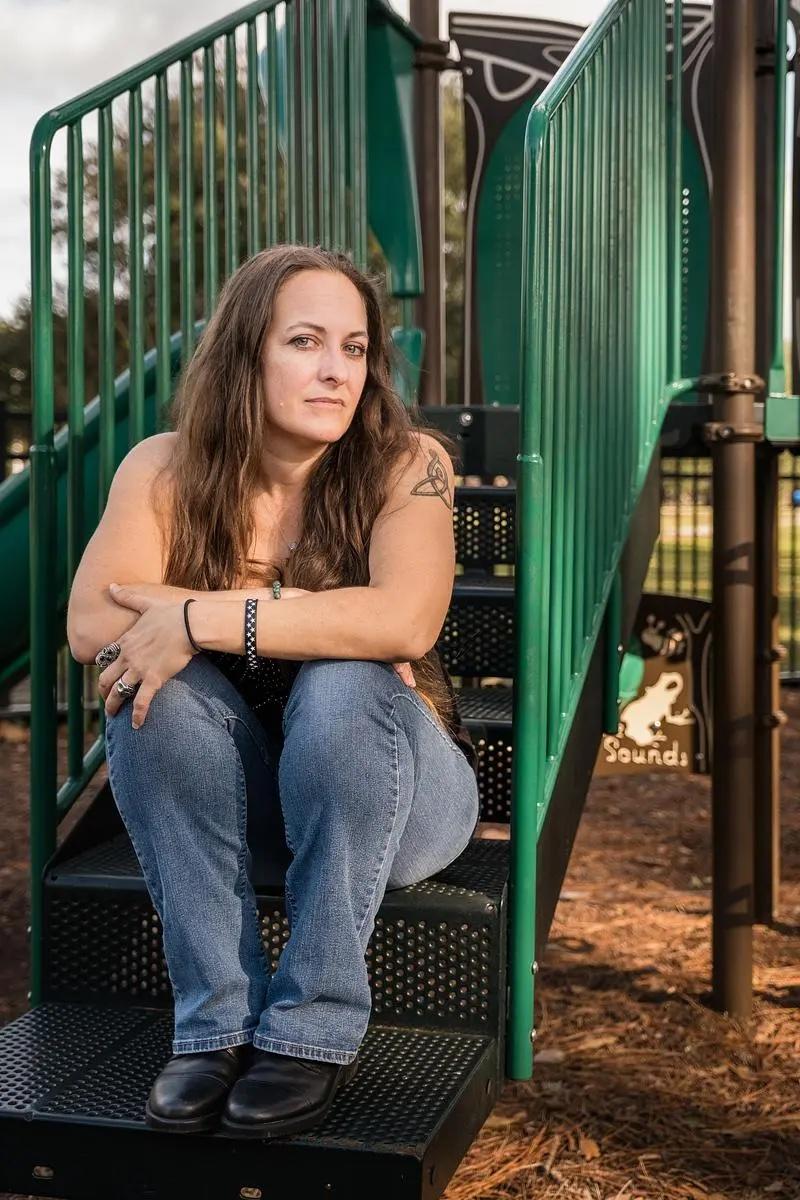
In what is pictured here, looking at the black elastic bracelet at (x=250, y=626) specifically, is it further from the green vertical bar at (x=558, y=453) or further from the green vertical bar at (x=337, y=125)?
the green vertical bar at (x=337, y=125)

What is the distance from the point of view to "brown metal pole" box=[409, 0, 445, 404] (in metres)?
4.85

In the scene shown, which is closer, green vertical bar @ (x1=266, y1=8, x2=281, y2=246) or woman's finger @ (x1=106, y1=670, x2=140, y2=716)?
woman's finger @ (x1=106, y1=670, x2=140, y2=716)

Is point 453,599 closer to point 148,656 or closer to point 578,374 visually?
point 578,374

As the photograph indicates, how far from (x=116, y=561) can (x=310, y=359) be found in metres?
0.47

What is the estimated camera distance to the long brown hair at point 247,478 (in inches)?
94.3

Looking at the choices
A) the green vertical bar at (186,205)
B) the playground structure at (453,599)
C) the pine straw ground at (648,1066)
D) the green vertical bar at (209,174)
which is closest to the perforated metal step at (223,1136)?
the playground structure at (453,599)

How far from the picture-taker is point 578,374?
2684 mm

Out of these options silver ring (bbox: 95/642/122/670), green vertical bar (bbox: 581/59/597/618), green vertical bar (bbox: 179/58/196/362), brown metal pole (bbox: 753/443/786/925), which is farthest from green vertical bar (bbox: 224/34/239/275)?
brown metal pole (bbox: 753/443/786/925)

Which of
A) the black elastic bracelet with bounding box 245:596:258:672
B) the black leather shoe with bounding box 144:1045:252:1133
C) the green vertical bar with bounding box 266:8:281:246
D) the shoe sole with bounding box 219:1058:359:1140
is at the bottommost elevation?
the shoe sole with bounding box 219:1058:359:1140

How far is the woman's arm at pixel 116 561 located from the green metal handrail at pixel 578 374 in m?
0.63

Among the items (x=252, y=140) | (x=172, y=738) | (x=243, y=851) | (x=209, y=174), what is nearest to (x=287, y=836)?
(x=243, y=851)

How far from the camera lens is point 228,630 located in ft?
7.19

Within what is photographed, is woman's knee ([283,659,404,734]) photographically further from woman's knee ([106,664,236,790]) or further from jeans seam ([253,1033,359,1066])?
jeans seam ([253,1033,359,1066])

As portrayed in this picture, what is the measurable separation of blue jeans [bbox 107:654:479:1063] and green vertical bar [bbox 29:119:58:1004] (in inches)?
19.1
